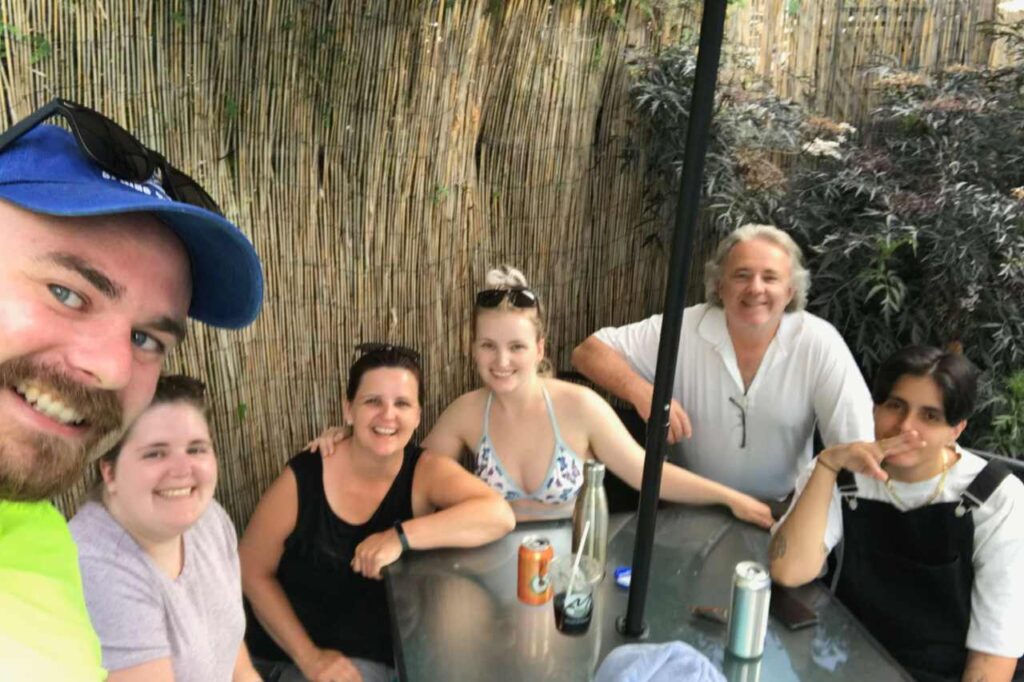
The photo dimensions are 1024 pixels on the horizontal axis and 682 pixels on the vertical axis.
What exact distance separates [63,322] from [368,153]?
1734 millimetres

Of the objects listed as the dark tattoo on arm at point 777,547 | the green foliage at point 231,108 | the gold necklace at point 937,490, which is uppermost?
the green foliage at point 231,108

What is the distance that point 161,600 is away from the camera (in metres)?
1.40

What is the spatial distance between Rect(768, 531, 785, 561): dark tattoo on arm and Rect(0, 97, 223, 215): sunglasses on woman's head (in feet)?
4.51

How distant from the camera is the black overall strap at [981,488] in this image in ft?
5.28

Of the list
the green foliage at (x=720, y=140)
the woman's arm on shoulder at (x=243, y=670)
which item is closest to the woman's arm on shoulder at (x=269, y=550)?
the woman's arm on shoulder at (x=243, y=670)

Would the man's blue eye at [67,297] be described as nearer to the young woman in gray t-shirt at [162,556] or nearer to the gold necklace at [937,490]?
the young woman in gray t-shirt at [162,556]

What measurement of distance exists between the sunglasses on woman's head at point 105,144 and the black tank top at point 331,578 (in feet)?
3.70

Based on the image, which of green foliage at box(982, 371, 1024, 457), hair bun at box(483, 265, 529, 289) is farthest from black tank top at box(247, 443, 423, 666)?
green foliage at box(982, 371, 1024, 457)

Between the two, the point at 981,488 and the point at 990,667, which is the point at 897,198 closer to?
the point at 981,488

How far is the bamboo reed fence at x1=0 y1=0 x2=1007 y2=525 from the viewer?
6.66 ft

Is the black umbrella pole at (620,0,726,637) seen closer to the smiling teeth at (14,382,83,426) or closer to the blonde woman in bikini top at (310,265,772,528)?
the smiling teeth at (14,382,83,426)

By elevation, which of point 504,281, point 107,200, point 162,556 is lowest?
point 162,556

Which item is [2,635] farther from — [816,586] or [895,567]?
[895,567]

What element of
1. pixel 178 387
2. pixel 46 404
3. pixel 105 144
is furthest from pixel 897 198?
pixel 46 404
